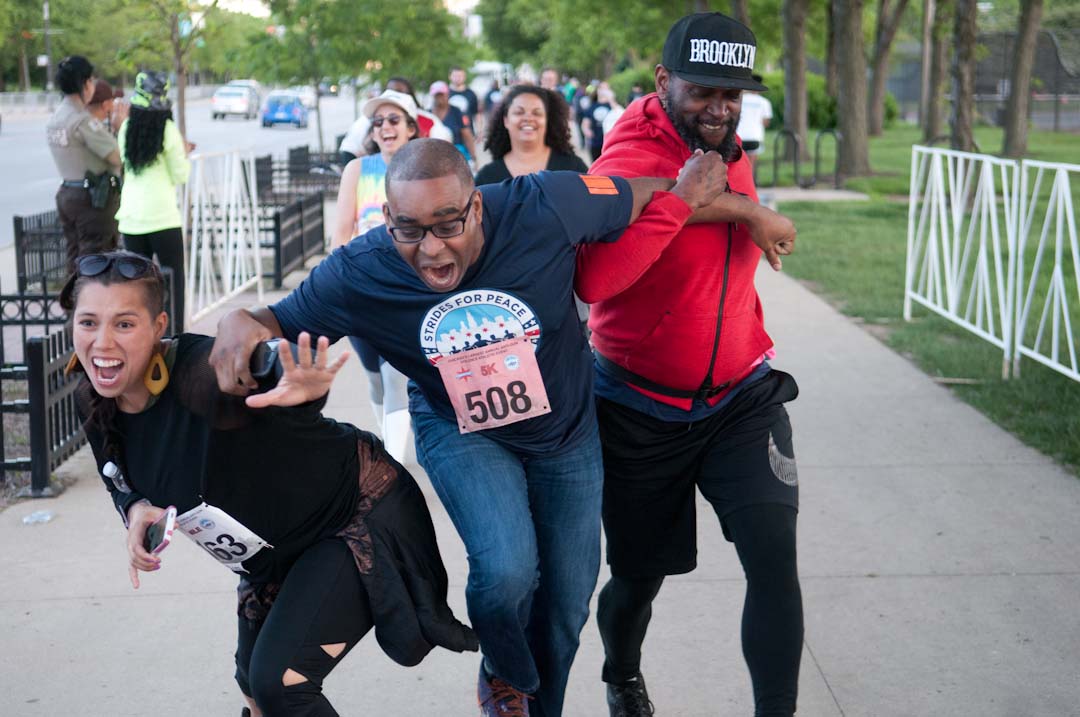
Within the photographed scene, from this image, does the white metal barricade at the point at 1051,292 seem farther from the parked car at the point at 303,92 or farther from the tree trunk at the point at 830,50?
the tree trunk at the point at 830,50

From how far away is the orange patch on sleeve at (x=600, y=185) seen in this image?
326 centimetres

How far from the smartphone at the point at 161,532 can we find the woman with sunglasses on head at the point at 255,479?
18 mm

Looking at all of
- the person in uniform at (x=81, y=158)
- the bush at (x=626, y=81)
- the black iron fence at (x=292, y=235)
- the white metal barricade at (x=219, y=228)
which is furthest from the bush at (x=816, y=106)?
the person in uniform at (x=81, y=158)

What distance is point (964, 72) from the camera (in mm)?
17156

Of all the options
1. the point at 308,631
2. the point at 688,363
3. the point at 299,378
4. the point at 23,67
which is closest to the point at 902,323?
the point at 688,363

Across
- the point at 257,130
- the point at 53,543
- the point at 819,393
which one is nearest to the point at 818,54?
the point at 257,130

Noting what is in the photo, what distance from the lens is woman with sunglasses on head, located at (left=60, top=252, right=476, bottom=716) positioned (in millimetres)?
2824

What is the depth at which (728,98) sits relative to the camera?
3.47 m

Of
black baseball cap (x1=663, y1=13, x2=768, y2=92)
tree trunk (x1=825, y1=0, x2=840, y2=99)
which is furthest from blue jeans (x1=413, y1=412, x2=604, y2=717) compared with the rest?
Result: tree trunk (x1=825, y1=0, x2=840, y2=99)

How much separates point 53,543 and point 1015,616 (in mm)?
3770

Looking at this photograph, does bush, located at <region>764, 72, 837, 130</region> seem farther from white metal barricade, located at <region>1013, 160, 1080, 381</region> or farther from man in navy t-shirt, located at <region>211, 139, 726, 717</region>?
man in navy t-shirt, located at <region>211, 139, 726, 717</region>

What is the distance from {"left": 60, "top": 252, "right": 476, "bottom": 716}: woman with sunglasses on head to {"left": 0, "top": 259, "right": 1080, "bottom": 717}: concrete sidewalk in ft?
3.43

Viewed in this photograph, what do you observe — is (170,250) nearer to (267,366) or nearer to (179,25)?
(267,366)

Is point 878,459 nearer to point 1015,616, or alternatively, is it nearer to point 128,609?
point 1015,616
